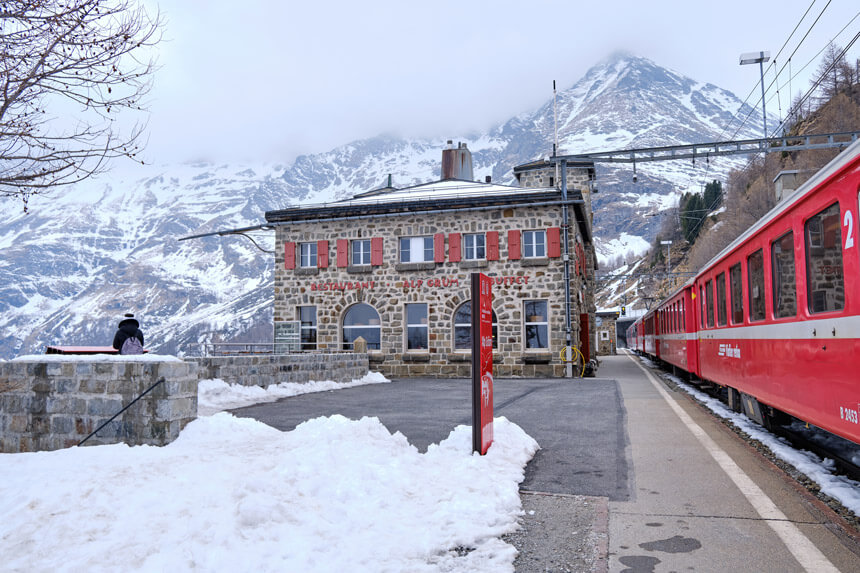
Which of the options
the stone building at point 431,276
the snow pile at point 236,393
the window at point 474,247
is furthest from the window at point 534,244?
the snow pile at point 236,393

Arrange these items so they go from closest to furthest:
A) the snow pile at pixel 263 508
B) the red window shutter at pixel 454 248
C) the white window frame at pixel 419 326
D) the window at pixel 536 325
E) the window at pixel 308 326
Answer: the snow pile at pixel 263 508, the window at pixel 536 325, the red window shutter at pixel 454 248, the white window frame at pixel 419 326, the window at pixel 308 326

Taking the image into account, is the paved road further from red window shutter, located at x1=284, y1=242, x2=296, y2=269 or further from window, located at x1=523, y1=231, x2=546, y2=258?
red window shutter, located at x1=284, y1=242, x2=296, y2=269

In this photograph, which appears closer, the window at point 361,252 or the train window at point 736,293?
the train window at point 736,293

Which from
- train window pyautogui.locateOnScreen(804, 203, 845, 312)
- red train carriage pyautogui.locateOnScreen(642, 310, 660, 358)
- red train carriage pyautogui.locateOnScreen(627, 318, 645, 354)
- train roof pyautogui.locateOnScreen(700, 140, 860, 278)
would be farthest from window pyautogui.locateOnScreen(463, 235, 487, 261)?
train window pyautogui.locateOnScreen(804, 203, 845, 312)

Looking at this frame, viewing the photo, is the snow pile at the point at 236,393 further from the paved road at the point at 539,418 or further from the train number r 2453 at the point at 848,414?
the train number r 2453 at the point at 848,414

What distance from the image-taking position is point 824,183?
221 inches

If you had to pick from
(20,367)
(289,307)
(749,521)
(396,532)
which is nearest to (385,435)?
(396,532)

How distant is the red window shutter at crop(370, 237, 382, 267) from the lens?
995 inches

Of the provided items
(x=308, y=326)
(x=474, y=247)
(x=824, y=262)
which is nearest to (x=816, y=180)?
(x=824, y=262)

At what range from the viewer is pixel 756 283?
27.3 feet

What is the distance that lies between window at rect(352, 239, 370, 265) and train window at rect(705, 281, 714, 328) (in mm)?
14978

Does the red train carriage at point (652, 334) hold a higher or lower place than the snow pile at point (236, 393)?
higher

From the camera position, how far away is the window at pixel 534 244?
23.7 m

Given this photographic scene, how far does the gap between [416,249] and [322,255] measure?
3744 millimetres
